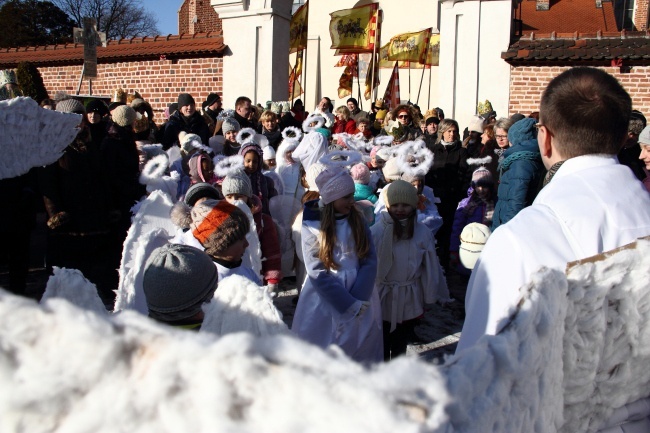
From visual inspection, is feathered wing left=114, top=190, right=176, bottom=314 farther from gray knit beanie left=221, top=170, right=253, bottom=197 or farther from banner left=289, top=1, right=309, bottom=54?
banner left=289, top=1, right=309, bottom=54

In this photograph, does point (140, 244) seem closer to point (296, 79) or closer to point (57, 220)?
point (57, 220)

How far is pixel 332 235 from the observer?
11.0ft

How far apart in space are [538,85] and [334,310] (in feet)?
28.4

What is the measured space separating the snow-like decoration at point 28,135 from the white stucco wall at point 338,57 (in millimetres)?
18865

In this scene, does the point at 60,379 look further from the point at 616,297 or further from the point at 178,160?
the point at 178,160

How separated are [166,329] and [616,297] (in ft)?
2.32

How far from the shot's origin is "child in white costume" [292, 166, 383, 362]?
10.9 ft

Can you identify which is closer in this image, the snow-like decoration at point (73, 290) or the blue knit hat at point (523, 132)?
the snow-like decoration at point (73, 290)

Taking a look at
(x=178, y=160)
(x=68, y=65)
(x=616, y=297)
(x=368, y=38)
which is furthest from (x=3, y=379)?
(x=68, y=65)

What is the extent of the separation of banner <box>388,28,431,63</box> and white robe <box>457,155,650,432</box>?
13.3m

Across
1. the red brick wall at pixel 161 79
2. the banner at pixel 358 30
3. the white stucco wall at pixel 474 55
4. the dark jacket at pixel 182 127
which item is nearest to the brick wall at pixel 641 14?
the banner at pixel 358 30

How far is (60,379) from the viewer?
514 mm

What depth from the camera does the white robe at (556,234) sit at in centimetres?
117

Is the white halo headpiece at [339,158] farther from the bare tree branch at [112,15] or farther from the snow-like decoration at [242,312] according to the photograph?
the bare tree branch at [112,15]
